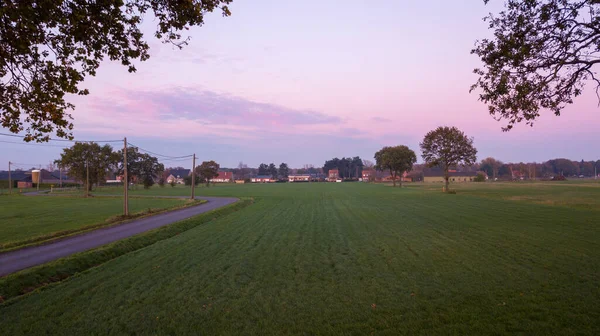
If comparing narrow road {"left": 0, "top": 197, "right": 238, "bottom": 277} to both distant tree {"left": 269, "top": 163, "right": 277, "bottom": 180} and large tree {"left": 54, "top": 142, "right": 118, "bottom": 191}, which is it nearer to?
large tree {"left": 54, "top": 142, "right": 118, "bottom": 191}

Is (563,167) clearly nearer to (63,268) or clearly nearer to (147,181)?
(147,181)

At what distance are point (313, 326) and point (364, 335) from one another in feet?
2.73

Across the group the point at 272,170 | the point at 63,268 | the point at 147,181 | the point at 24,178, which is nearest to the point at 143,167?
the point at 147,181

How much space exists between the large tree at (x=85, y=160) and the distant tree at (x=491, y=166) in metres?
164

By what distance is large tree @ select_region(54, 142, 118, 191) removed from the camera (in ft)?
194

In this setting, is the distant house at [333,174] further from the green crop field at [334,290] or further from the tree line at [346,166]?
the green crop field at [334,290]

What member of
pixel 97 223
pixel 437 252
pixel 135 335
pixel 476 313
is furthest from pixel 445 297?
pixel 97 223

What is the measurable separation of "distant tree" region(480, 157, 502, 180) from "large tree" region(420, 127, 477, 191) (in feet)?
433

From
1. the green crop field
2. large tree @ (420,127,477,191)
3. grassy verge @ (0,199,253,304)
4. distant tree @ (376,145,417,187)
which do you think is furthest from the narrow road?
distant tree @ (376,145,417,187)

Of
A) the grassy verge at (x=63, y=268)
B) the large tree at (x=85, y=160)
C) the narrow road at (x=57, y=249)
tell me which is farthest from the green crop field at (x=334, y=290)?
the large tree at (x=85, y=160)

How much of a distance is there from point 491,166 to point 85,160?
169m

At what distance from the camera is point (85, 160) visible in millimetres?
60219

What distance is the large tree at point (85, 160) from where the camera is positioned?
2329 inches

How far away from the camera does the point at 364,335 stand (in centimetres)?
520
